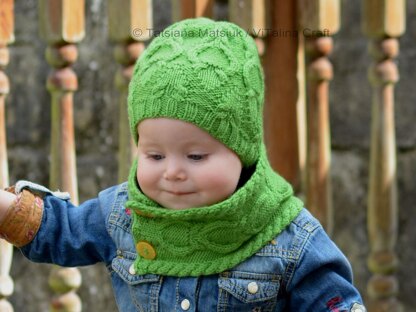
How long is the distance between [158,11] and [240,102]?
171cm

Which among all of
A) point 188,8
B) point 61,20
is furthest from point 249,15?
point 61,20

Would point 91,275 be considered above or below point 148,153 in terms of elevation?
below

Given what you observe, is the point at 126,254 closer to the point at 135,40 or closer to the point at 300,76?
the point at 135,40

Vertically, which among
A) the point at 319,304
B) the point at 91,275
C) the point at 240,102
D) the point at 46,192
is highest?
the point at 240,102

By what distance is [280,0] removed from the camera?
3.60 meters

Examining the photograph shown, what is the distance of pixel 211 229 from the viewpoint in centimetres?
268

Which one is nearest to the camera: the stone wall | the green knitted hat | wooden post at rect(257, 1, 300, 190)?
the green knitted hat

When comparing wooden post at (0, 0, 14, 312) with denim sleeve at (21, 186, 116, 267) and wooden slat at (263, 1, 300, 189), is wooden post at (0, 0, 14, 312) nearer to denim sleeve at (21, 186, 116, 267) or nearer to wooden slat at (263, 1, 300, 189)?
denim sleeve at (21, 186, 116, 267)

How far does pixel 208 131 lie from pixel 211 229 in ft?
0.78

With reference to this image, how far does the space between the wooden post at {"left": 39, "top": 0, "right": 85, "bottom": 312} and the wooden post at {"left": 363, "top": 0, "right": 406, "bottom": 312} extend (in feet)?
3.07

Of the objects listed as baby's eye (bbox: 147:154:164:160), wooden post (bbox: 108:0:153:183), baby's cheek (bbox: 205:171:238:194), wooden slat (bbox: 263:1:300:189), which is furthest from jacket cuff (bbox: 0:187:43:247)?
wooden slat (bbox: 263:1:300:189)

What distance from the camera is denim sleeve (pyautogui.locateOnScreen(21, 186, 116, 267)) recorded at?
2840mm

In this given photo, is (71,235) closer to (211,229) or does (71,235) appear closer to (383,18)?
(211,229)

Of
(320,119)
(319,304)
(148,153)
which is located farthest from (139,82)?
(320,119)
